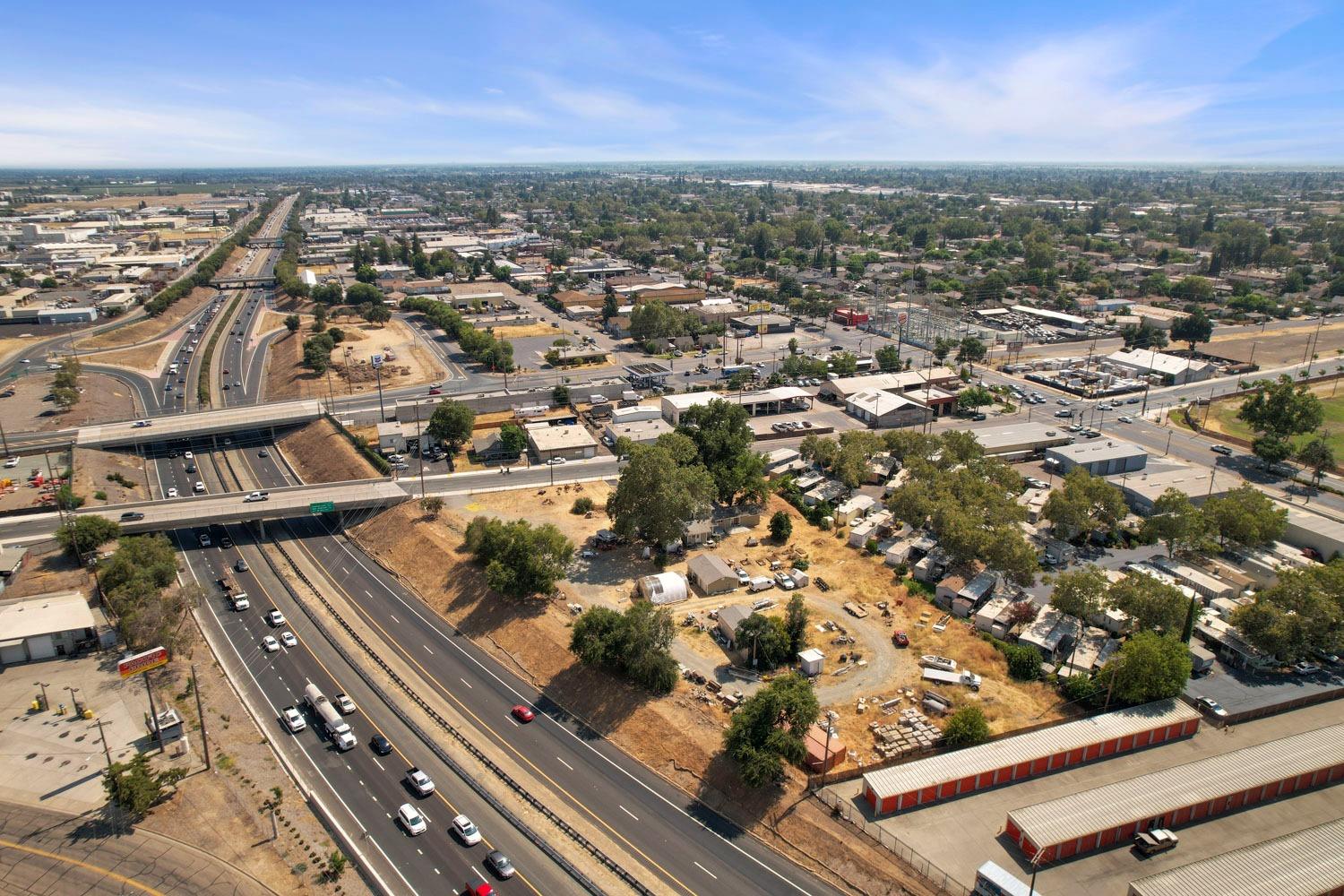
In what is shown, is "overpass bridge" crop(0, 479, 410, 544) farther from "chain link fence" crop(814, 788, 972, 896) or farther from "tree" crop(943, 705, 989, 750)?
"tree" crop(943, 705, 989, 750)

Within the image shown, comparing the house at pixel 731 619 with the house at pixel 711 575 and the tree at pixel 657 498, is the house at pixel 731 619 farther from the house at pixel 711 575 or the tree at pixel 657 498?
the tree at pixel 657 498

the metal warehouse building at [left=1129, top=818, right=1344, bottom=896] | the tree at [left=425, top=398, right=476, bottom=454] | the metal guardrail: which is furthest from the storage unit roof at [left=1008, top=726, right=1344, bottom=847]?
the tree at [left=425, top=398, right=476, bottom=454]

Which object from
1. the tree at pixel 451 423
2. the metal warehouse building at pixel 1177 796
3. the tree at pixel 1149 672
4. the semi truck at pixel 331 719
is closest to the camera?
the metal warehouse building at pixel 1177 796

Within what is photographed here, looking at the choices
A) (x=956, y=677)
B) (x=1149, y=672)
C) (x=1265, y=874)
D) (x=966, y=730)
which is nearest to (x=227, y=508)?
(x=956, y=677)

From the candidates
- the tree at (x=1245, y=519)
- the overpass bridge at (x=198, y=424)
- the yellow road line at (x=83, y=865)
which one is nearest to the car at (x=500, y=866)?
the yellow road line at (x=83, y=865)

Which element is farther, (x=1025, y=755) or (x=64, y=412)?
(x=64, y=412)

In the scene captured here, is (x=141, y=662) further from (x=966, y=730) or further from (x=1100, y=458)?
(x=1100, y=458)
